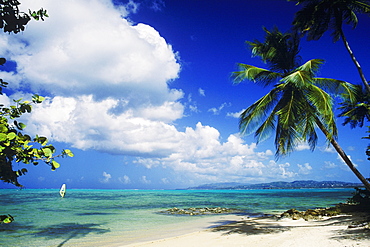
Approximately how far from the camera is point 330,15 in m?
10.5

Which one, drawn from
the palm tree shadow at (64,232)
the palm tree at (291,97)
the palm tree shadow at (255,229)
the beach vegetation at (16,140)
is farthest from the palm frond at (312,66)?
the palm tree shadow at (64,232)

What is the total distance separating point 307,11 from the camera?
10461 mm

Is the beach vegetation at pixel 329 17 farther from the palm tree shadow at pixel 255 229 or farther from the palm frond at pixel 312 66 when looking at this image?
the palm tree shadow at pixel 255 229

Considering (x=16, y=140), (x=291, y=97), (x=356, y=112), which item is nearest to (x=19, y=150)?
(x=16, y=140)

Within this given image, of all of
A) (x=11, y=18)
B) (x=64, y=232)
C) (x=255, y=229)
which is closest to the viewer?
(x=11, y=18)

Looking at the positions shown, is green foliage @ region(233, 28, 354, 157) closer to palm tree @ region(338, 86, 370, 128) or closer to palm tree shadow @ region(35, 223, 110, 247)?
palm tree @ region(338, 86, 370, 128)

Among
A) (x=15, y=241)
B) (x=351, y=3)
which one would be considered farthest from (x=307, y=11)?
(x=15, y=241)

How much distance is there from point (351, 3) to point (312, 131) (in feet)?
19.0

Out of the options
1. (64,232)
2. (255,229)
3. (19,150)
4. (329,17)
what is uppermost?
(329,17)

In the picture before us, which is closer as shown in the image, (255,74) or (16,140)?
(16,140)

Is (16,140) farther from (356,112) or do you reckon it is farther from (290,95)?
(356,112)

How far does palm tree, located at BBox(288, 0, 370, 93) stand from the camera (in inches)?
392

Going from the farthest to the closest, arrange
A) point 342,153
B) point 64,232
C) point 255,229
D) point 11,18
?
point 64,232
point 255,229
point 342,153
point 11,18

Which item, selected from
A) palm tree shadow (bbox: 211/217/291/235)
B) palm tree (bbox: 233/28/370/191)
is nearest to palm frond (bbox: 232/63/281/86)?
palm tree (bbox: 233/28/370/191)
